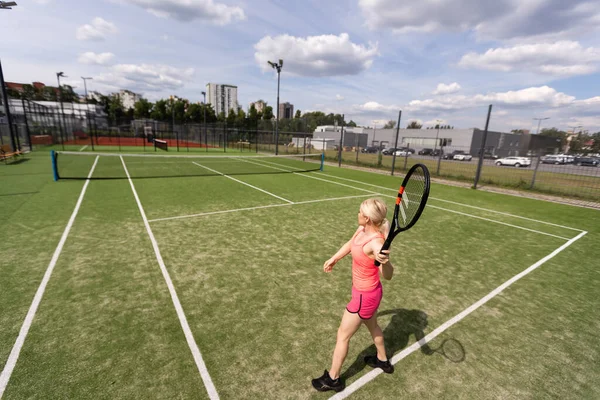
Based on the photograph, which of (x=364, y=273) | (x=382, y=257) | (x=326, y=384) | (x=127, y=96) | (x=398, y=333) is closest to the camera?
(x=382, y=257)

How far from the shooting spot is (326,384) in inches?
120

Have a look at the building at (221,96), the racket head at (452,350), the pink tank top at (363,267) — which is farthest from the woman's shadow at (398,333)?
the building at (221,96)

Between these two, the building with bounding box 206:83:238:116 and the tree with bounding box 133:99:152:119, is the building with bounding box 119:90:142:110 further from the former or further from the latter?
the tree with bounding box 133:99:152:119

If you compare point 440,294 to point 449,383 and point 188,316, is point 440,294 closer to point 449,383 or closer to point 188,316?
point 449,383

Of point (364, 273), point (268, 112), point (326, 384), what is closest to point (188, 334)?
point (326, 384)

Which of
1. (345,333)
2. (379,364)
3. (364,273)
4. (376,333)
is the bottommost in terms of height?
(379,364)

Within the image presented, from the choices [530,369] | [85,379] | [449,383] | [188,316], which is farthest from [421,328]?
[85,379]

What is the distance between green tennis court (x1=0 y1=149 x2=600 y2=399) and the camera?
3.23 meters

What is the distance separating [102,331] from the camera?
12.6 feet

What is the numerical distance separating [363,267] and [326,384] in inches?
54.6

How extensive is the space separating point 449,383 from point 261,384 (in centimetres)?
216

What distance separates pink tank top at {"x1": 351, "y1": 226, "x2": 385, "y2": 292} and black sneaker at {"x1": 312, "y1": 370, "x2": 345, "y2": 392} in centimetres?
110

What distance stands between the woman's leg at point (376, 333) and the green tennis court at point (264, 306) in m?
0.27

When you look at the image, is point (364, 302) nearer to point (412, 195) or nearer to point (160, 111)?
point (412, 195)
